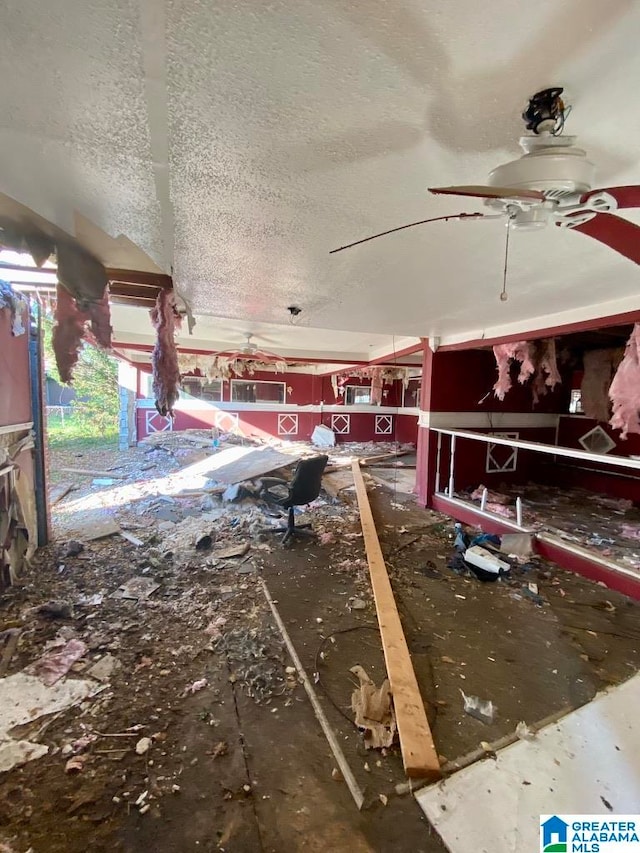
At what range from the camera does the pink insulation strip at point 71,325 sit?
1844 millimetres

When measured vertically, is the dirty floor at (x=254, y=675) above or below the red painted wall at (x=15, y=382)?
below

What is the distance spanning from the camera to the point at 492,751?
1544mm

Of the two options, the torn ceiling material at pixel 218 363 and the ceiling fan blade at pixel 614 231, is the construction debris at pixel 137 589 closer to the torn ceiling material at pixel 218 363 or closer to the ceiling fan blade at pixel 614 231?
the ceiling fan blade at pixel 614 231

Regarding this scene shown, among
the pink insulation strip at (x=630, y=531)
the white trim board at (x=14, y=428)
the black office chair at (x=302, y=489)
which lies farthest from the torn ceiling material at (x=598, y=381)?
the white trim board at (x=14, y=428)

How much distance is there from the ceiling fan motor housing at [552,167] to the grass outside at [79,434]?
11.2m

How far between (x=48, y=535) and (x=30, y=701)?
7.36 ft

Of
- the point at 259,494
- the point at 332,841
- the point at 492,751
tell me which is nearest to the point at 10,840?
the point at 332,841

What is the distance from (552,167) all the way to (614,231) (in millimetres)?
480

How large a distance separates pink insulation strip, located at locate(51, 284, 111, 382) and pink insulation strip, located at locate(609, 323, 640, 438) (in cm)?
400

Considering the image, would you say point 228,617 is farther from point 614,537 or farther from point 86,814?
point 614,537

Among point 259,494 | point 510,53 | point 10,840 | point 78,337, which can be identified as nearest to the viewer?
point 510,53

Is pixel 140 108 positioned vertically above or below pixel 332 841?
above

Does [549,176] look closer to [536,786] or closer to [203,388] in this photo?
[536,786]

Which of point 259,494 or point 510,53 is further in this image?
point 259,494
